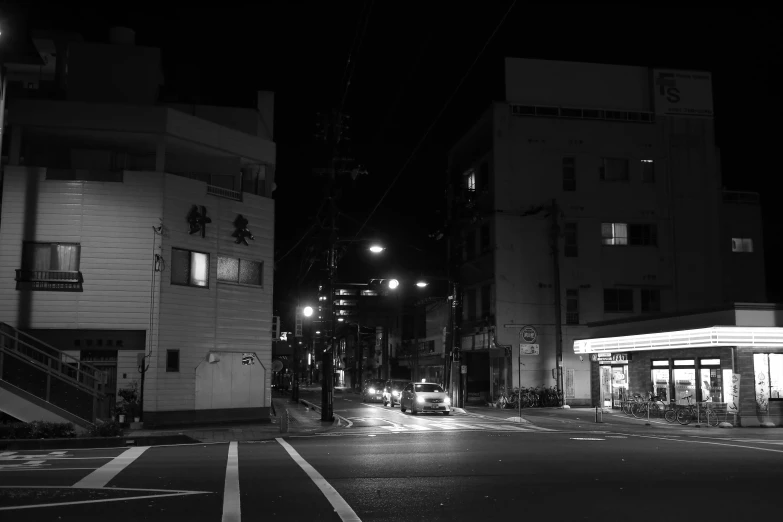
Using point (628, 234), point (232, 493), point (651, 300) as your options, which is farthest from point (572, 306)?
point (232, 493)

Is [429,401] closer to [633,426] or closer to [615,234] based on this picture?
[633,426]

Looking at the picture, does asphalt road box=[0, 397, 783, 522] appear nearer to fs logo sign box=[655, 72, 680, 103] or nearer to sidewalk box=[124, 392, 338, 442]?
sidewalk box=[124, 392, 338, 442]

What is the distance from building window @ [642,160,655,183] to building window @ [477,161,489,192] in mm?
9985

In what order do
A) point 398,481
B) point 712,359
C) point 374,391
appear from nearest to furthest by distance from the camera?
1. point 398,481
2. point 712,359
3. point 374,391

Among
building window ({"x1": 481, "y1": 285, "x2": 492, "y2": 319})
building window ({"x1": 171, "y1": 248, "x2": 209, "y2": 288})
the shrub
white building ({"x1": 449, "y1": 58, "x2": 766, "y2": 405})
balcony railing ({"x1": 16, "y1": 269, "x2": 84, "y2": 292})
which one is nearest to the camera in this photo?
A: the shrub

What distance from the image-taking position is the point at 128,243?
2822cm

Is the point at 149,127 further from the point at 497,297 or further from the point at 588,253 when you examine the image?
the point at 588,253

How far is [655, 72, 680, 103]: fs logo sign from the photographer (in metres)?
50.0

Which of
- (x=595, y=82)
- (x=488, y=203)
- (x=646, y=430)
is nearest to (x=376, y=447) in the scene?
(x=646, y=430)

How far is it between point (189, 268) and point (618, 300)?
29.1m

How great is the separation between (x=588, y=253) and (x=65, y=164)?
30.9 metres

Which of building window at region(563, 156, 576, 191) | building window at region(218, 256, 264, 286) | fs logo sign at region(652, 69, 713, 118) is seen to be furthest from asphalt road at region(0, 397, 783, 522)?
fs logo sign at region(652, 69, 713, 118)

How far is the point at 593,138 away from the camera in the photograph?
48.5 m

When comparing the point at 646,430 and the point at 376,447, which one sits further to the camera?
the point at 646,430
